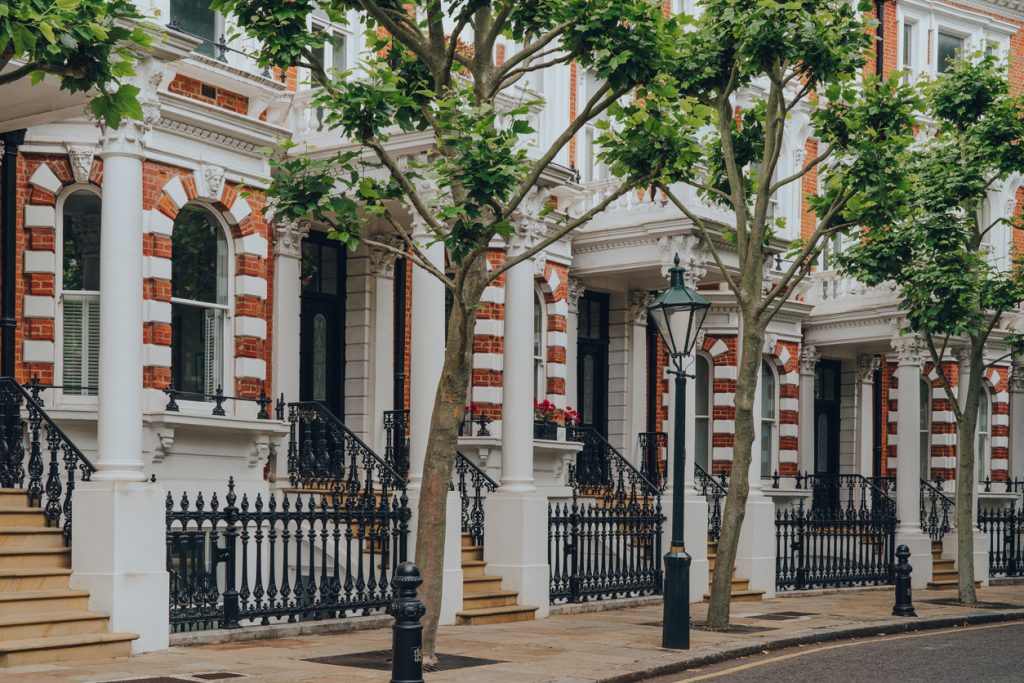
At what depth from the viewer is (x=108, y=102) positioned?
8891 mm

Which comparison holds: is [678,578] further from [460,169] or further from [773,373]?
[773,373]

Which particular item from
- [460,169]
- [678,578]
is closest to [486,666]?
[678,578]

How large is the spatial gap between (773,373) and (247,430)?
48.9ft

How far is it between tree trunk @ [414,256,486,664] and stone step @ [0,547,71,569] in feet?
10.9

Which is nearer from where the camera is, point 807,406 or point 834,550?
point 834,550

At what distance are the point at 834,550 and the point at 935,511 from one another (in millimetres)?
4495

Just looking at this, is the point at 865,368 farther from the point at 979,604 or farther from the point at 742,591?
the point at 742,591

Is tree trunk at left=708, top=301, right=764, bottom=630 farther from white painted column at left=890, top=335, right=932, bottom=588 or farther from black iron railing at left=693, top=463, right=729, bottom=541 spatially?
white painted column at left=890, top=335, right=932, bottom=588

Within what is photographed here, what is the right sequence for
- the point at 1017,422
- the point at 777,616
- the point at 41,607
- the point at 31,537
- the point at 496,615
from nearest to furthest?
the point at 41,607, the point at 31,537, the point at 496,615, the point at 777,616, the point at 1017,422

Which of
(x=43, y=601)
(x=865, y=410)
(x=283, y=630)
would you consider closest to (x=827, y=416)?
(x=865, y=410)

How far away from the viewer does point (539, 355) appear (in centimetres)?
2281

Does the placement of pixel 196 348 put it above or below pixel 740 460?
above

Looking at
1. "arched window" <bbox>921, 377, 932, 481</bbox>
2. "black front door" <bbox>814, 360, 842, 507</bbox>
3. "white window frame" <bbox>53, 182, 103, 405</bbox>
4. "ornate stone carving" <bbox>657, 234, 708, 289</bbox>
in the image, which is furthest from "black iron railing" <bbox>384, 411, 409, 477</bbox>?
"arched window" <bbox>921, 377, 932, 481</bbox>

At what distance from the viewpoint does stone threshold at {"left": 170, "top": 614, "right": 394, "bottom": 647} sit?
1360 centimetres
